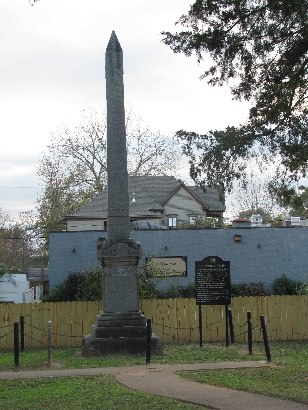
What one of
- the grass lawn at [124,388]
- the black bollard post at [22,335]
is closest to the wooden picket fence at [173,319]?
the black bollard post at [22,335]

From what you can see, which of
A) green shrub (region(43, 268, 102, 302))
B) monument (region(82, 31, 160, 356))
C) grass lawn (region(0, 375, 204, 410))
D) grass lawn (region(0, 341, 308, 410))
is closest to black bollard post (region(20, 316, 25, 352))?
grass lawn (region(0, 341, 308, 410))

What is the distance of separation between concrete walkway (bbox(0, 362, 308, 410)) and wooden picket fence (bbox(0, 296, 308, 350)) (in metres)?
7.33

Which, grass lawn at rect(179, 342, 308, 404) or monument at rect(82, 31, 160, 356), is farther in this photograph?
monument at rect(82, 31, 160, 356)

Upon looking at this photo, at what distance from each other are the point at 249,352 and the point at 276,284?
17542 mm

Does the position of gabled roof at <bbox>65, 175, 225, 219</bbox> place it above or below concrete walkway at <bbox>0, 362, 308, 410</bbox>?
above

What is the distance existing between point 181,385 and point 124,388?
1.07 m

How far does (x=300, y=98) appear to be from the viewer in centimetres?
1390

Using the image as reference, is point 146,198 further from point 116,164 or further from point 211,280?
point 116,164

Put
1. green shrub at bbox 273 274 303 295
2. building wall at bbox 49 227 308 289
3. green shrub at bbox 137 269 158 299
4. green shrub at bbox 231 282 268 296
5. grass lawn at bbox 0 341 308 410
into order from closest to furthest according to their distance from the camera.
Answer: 1. grass lawn at bbox 0 341 308 410
2. green shrub at bbox 137 269 158 299
3. green shrub at bbox 231 282 268 296
4. green shrub at bbox 273 274 303 295
5. building wall at bbox 49 227 308 289

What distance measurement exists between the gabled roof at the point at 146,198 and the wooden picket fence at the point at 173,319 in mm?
25769

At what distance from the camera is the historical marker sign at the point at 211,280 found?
846 inches

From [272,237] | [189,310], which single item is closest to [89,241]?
[272,237]

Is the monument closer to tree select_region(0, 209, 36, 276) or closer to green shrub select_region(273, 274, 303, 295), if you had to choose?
green shrub select_region(273, 274, 303, 295)

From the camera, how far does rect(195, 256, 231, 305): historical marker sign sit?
21500 millimetres
